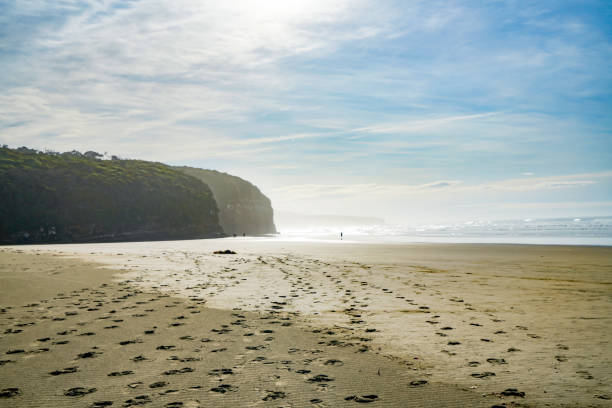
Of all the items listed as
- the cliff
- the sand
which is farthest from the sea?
the sand

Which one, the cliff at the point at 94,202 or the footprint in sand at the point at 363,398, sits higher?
the cliff at the point at 94,202

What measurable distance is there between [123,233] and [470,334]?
7349cm

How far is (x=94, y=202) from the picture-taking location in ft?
236

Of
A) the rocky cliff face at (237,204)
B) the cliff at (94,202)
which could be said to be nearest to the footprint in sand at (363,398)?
the cliff at (94,202)

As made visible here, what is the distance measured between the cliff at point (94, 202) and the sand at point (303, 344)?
5674 centimetres

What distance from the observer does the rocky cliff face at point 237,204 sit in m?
125

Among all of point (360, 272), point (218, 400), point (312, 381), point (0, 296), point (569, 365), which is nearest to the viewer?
point (218, 400)

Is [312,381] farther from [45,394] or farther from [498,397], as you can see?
[45,394]

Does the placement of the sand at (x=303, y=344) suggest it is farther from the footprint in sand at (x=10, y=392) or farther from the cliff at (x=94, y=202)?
Answer: the cliff at (x=94, y=202)

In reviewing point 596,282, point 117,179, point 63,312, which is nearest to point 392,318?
point 63,312

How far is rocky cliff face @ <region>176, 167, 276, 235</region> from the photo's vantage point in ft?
409

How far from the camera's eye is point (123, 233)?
7262 cm

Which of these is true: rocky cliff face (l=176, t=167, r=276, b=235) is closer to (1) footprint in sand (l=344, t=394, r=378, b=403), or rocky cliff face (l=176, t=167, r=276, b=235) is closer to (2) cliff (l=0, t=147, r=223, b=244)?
(2) cliff (l=0, t=147, r=223, b=244)

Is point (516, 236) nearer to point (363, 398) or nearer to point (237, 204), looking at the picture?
point (363, 398)
